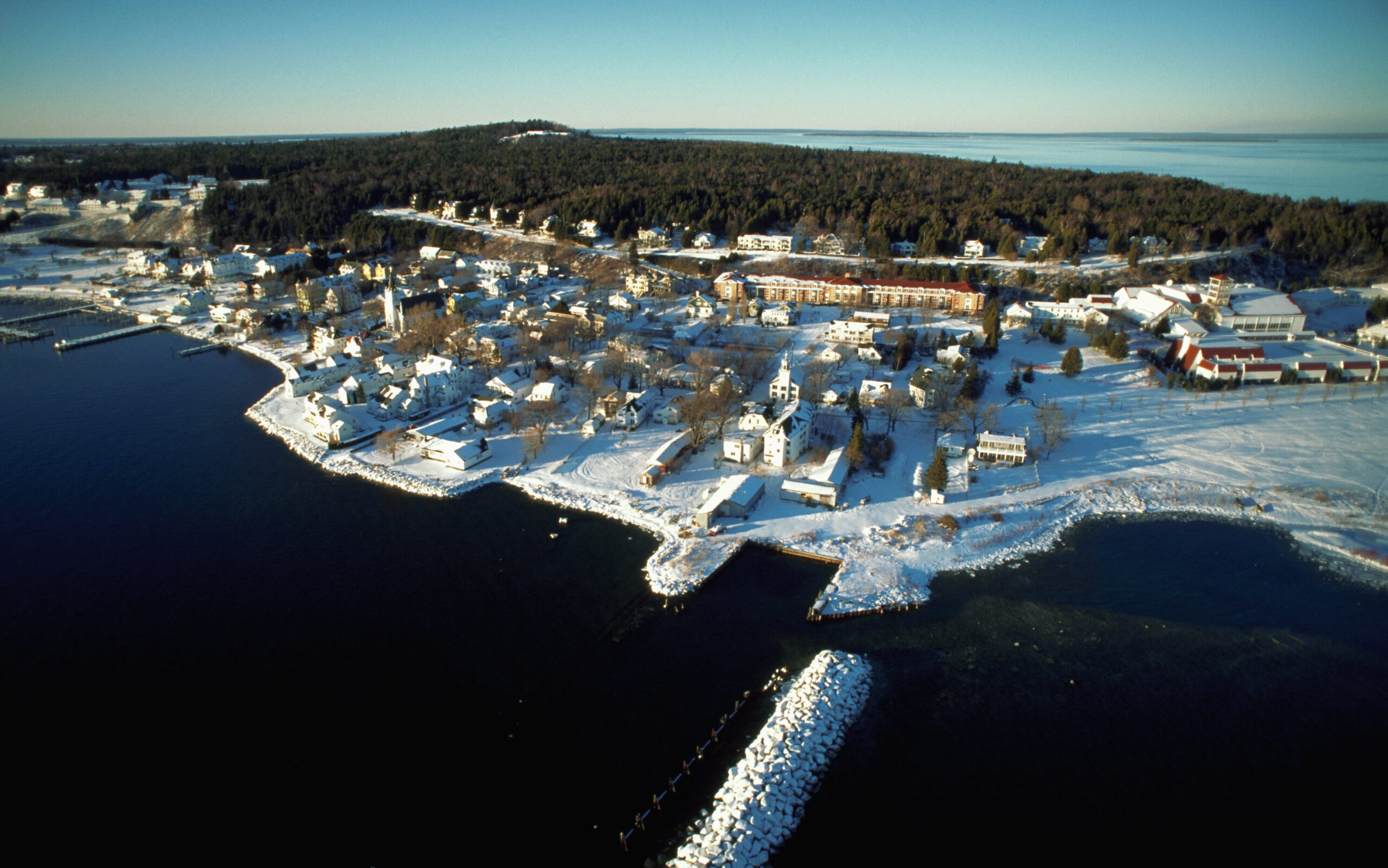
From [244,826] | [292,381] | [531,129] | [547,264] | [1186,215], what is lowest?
[244,826]

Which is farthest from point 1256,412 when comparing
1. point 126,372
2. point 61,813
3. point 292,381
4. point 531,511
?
point 126,372

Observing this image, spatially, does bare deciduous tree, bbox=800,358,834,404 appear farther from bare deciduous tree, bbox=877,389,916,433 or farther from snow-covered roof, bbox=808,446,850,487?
snow-covered roof, bbox=808,446,850,487

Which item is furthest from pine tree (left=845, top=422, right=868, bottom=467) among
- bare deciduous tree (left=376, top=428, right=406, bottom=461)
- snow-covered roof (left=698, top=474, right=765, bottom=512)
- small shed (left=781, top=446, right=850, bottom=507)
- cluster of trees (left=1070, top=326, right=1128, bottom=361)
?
bare deciduous tree (left=376, top=428, right=406, bottom=461)

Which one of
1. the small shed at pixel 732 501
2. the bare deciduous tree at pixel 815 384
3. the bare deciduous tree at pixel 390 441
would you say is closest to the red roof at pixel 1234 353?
the bare deciduous tree at pixel 815 384

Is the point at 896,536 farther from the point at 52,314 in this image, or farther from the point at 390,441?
the point at 52,314

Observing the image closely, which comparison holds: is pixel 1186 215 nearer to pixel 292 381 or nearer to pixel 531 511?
pixel 531 511

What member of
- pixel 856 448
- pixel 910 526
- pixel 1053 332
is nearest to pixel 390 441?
pixel 856 448
